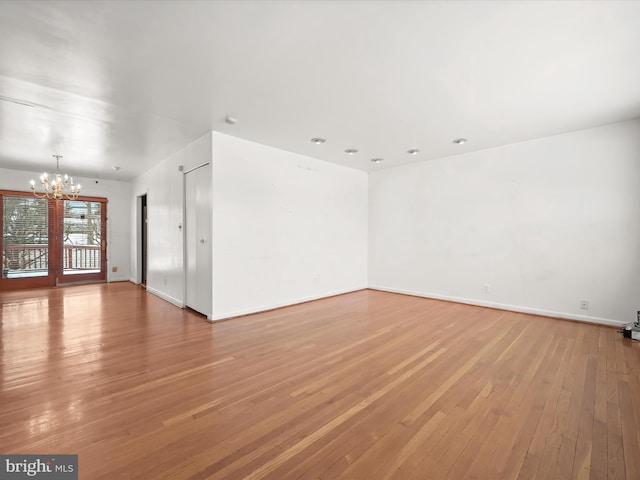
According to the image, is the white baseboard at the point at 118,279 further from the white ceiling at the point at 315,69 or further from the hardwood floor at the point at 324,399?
the white ceiling at the point at 315,69

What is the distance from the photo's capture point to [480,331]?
3592 millimetres

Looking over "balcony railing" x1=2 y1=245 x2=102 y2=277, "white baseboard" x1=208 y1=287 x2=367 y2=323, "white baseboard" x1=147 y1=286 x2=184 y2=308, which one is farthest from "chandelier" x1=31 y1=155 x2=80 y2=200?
"white baseboard" x1=208 y1=287 x2=367 y2=323

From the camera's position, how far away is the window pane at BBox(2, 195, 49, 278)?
622 centimetres

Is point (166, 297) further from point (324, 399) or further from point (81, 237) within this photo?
point (324, 399)

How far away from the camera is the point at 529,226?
175 inches

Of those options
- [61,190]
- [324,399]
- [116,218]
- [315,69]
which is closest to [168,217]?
[61,190]

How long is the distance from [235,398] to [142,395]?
0.71 metres

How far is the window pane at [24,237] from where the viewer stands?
20.4ft

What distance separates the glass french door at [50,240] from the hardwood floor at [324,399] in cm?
364

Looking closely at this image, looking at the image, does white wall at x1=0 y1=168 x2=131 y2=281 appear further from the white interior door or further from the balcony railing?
the white interior door

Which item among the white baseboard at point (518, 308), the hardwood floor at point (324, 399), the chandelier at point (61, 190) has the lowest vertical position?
the hardwood floor at point (324, 399)

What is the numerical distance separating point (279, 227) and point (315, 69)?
2725 millimetres

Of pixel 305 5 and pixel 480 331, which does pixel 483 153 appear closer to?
pixel 480 331

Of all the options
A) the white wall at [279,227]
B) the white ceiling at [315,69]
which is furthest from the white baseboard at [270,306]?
the white ceiling at [315,69]
